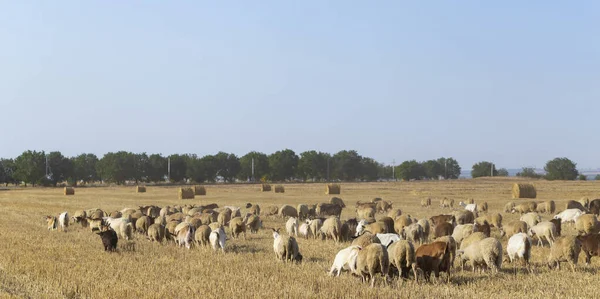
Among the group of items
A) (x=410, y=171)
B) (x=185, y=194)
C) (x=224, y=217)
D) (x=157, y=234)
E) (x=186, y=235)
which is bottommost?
(x=157, y=234)

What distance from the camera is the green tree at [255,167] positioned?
13475cm

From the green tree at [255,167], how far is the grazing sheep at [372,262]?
123m

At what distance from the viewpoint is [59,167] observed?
111 m

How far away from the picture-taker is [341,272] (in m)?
12.5

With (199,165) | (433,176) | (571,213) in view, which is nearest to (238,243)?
(571,213)

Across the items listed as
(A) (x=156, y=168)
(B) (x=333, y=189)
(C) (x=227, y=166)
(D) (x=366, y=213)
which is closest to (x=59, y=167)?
(A) (x=156, y=168)

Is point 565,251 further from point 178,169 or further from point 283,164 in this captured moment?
point 283,164

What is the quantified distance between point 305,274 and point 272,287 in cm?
166

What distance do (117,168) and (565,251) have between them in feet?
377

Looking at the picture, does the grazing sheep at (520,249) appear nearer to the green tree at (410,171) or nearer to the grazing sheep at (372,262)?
the grazing sheep at (372,262)

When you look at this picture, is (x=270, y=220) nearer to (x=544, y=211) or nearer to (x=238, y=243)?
(x=238, y=243)

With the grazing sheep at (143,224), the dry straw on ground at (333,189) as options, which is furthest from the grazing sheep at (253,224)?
the dry straw on ground at (333,189)

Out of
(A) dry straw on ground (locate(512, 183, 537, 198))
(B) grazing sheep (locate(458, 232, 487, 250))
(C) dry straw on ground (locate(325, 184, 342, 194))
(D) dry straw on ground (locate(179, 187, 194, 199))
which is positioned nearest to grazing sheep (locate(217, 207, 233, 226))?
(B) grazing sheep (locate(458, 232, 487, 250))

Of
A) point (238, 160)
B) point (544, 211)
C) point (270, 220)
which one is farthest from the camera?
point (238, 160)
